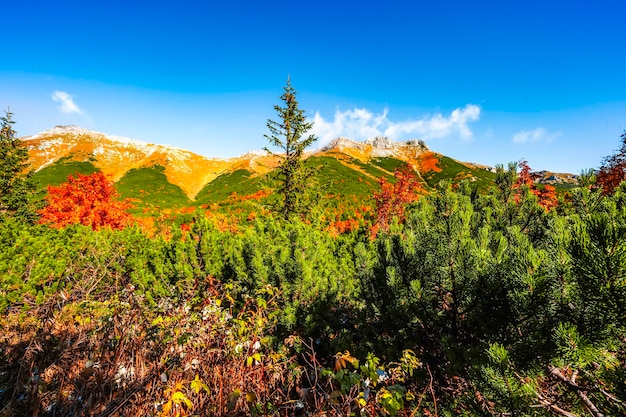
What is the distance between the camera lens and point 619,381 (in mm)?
1361

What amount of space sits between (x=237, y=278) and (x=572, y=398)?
18.4ft

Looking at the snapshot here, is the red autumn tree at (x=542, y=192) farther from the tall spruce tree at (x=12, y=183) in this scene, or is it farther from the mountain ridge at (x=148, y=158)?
the mountain ridge at (x=148, y=158)

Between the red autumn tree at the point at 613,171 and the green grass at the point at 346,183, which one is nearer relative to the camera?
the red autumn tree at the point at 613,171

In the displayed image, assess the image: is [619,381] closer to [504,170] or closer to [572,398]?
[572,398]

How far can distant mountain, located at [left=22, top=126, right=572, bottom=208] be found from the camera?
3978 cm

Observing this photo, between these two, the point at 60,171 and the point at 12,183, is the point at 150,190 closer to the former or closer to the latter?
the point at 60,171

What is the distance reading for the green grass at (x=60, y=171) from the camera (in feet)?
136

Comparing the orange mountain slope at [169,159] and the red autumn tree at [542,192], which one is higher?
the orange mountain slope at [169,159]

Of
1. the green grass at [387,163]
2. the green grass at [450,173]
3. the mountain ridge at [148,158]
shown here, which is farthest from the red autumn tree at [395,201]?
the green grass at [387,163]

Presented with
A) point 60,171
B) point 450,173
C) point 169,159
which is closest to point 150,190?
point 60,171

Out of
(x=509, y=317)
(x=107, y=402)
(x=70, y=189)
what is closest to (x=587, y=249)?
(x=509, y=317)

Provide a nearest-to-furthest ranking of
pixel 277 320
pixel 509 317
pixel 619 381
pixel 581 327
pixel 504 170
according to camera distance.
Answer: pixel 619 381 → pixel 581 327 → pixel 509 317 → pixel 277 320 → pixel 504 170

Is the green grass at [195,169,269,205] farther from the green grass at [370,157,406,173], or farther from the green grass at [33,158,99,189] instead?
the green grass at [370,157,406,173]

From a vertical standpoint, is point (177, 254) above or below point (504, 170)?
below
